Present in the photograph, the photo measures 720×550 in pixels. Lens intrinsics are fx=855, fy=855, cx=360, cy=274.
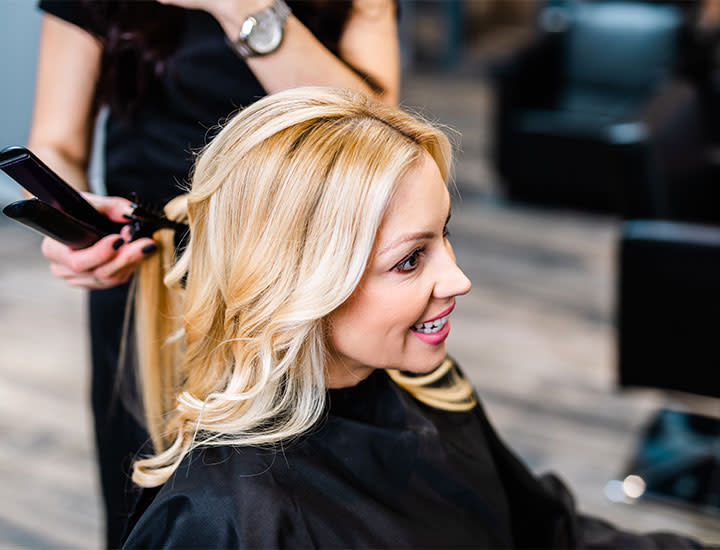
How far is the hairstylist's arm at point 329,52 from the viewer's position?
1.09m

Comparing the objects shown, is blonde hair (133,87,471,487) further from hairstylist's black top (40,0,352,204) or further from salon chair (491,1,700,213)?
salon chair (491,1,700,213)

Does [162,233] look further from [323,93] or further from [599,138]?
[599,138]

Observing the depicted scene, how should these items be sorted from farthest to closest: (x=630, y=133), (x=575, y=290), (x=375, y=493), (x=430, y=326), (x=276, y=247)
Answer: (x=575, y=290) < (x=630, y=133) < (x=375, y=493) < (x=430, y=326) < (x=276, y=247)

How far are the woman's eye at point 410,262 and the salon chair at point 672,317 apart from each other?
1441mm

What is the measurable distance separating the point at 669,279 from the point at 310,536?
60.7 inches

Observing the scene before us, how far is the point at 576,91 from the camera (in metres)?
4.48

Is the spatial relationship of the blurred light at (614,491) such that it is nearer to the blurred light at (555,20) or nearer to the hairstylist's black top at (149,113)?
the hairstylist's black top at (149,113)

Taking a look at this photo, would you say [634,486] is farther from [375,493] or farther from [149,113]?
[149,113]

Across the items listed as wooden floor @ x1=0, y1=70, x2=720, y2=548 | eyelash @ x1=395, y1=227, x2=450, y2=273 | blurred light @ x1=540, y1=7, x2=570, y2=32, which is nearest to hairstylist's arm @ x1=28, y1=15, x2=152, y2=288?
eyelash @ x1=395, y1=227, x2=450, y2=273

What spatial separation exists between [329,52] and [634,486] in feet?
5.64

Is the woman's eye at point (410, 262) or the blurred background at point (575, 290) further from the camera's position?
the blurred background at point (575, 290)

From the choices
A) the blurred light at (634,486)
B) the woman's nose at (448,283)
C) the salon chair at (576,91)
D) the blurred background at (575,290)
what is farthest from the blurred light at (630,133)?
the salon chair at (576,91)

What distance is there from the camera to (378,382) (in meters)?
1.25

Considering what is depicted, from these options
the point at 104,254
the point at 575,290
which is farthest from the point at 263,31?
the point at 575,290
